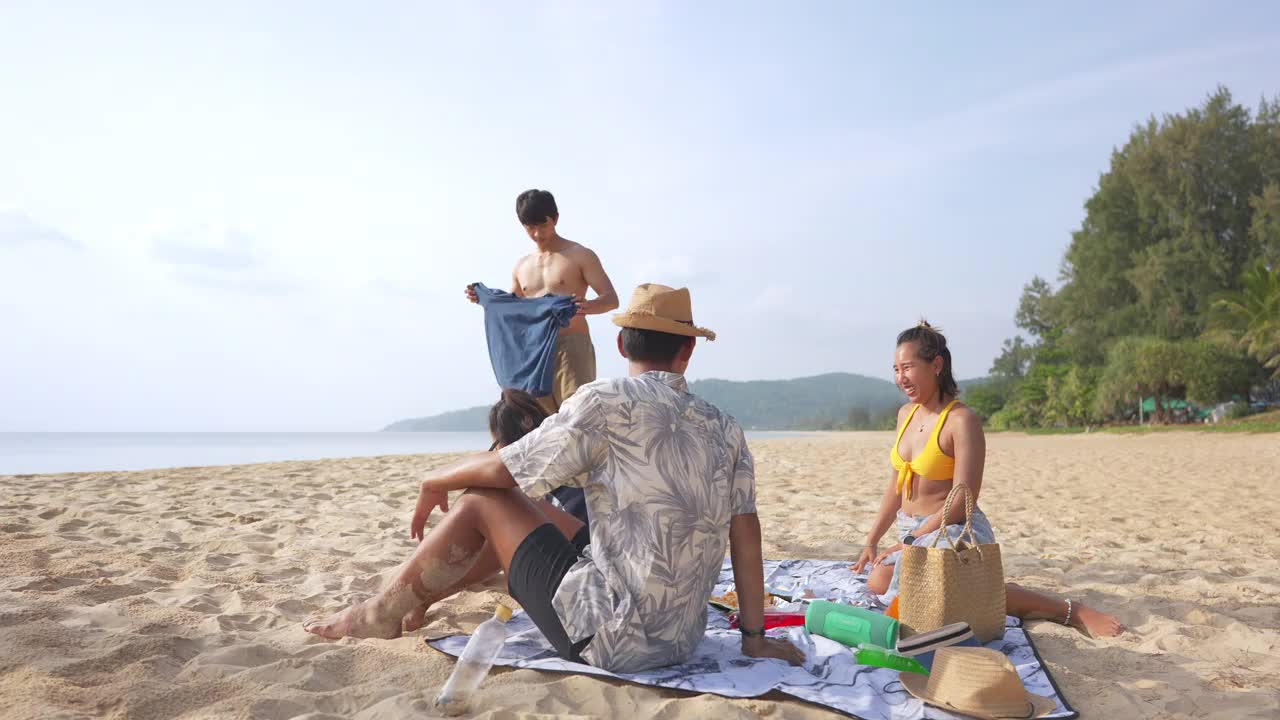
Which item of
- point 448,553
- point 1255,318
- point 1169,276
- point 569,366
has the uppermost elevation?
point 1169,276

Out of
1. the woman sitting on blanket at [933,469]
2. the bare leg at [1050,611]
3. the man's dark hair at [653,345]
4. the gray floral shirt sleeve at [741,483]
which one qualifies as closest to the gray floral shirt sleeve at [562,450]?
the man's dark hair at [653,345]

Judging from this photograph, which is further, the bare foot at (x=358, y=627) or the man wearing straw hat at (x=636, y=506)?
the bare foot at (x=358, y=627)

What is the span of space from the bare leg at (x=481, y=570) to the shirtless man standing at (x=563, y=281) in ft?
4.79

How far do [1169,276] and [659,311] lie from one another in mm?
35774

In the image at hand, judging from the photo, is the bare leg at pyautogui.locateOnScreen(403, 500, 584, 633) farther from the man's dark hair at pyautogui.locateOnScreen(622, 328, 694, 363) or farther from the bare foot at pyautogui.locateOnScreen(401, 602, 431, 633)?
the man's dark hair at pyautogui.locateOnScreen(622, 328, 694, 363)

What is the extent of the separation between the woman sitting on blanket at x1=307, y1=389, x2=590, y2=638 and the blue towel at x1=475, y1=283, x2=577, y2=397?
1.30 metres

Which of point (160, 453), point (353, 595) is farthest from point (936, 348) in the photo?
point (160, 453)

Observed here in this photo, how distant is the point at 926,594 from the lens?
285cm

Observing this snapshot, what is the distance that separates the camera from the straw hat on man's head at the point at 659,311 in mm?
2479

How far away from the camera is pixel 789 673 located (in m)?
2.65

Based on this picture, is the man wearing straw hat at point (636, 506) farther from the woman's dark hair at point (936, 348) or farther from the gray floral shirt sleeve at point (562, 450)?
the woman's dark hair at point (936, 348)

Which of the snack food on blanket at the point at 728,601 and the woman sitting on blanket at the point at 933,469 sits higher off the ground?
the woman sitting on blanket at the point at 933,469

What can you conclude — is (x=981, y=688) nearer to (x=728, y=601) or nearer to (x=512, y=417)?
(x=728, y=601)

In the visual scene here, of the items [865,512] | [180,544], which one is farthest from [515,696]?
[865,512]
